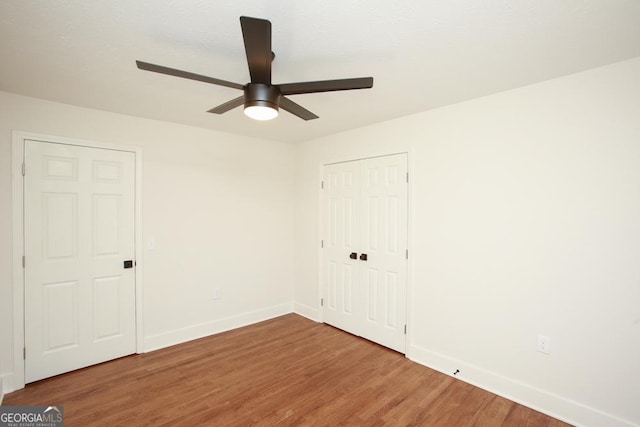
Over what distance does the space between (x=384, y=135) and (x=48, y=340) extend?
379 cm

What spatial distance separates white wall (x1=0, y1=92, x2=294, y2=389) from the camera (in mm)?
2617

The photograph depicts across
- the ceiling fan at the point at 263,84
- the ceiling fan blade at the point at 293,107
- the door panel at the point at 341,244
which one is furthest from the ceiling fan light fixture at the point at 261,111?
the door panel at the point at 341,244

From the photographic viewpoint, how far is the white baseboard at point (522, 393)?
2043 mm

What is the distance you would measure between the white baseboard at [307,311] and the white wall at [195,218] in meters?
0.15

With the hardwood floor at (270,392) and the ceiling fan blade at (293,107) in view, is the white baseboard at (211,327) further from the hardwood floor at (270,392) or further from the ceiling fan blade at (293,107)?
the ceiling fan blade at (293,107)

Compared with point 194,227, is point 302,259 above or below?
below

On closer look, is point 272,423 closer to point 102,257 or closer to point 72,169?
point 102,257

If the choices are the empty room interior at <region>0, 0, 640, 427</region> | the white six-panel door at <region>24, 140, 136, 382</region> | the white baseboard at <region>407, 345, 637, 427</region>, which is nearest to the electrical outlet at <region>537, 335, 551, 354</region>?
the empty room interior at <region>0, 0, 640, 427</region>

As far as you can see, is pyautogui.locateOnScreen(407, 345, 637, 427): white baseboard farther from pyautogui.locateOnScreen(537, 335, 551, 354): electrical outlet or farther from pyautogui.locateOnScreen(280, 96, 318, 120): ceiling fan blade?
pyautogui.locateOnScreen(280, 96, 318, 120): ceiling fan blade

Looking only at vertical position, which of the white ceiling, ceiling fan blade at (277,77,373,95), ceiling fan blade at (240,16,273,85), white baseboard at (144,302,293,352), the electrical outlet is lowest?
white baseboard at (144,302,293,352)

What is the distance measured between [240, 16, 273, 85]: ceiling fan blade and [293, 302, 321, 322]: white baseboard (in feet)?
10.6

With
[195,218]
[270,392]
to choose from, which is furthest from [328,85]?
[195,218]

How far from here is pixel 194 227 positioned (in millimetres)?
3531

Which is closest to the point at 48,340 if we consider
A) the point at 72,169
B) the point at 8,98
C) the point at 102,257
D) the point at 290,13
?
the point at 102,257
